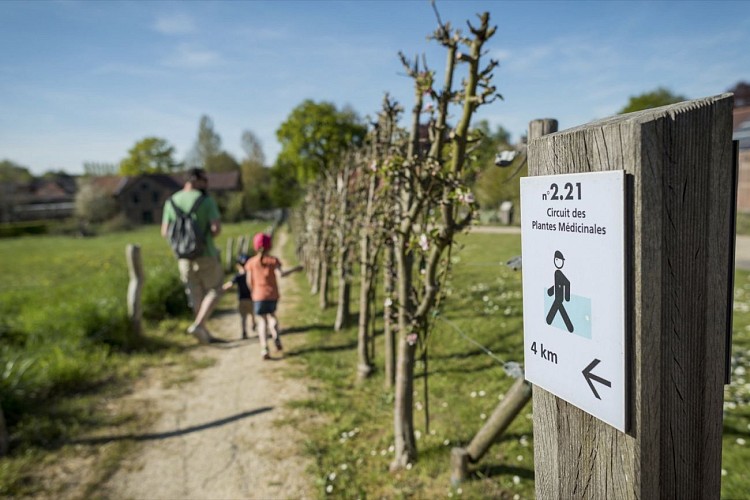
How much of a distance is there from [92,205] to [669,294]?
6417 cm

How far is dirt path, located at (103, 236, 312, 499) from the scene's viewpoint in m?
3.71

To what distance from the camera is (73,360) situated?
5.70 meters

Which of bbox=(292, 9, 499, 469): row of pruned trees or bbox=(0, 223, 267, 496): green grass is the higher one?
bbox=(292, 9, 499, 469): row of pruned trees

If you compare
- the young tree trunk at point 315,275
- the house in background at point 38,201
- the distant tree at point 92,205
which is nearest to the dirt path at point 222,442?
the young tree trunk at point 315,275

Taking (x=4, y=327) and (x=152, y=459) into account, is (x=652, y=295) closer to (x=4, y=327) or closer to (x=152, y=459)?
(x=152, y=459)

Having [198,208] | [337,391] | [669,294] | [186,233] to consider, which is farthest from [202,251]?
[669,294]

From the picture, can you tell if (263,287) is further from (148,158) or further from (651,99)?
(148,158)

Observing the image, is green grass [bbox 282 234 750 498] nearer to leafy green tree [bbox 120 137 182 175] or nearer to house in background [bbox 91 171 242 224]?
house in background [bbox 91 171 242 224]

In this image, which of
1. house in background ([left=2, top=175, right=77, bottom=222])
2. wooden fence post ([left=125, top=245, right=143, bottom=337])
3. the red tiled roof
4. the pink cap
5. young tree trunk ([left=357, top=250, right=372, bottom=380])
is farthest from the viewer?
house in background ([left=2, top=175, right=77, bottom=222])

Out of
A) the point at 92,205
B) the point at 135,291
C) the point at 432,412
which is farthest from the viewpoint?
the point at 92,205

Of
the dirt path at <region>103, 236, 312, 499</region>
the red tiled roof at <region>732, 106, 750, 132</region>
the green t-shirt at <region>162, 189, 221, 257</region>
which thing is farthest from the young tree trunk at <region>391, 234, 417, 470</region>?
the green t-shirt at <region>162, 189, 221, 257</region>

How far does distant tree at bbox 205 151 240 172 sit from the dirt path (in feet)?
239

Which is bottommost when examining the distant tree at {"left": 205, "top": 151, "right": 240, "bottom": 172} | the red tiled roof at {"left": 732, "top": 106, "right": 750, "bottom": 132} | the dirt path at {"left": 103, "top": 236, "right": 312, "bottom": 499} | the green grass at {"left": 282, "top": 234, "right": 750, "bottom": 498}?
the dirt path at {"left": 103, "top": 236, "right": 312, "bottom": 499}

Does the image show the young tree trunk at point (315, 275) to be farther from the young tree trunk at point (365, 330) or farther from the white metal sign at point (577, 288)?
the white metal sign at point (577, 288)
